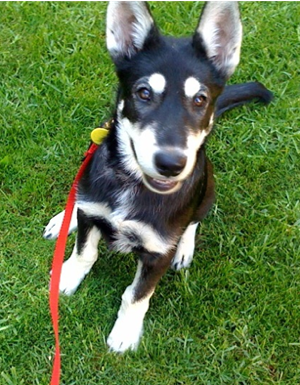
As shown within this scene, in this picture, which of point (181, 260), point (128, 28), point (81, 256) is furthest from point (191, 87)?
point (181, 260)

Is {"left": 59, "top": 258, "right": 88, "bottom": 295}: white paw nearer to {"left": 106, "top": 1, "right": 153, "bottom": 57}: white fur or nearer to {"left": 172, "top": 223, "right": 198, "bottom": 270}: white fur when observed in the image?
{"left": 172, "top": 223, "right": 198, "bottom": 270}: white fur

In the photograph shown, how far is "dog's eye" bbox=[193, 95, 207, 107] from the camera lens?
9.10ft

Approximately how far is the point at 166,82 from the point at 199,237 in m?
1.61

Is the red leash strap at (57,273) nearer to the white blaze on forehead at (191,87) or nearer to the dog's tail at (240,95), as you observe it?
the white blaze on forehead at (191,87)

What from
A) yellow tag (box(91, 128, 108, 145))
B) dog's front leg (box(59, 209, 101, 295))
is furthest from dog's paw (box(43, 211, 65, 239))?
yellow tag (box(91, 128, 108, 145))

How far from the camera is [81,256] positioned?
139 inches

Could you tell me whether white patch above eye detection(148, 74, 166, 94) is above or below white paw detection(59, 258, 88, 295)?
above

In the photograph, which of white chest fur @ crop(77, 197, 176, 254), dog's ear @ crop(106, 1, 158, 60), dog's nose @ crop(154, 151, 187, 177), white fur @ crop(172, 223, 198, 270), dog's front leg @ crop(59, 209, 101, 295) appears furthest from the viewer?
white fur @ crop(172, 223, 198, 270)

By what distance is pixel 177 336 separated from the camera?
358 cm

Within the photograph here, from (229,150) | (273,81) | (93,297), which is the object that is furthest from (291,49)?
(93,297)

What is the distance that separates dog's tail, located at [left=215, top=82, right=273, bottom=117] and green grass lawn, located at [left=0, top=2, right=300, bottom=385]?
0.73 feet

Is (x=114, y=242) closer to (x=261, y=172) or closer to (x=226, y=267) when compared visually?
(x=226, y=267)

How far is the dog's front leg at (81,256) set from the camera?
3.39 m

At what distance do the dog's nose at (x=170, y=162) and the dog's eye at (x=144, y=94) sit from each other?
1.13ft
